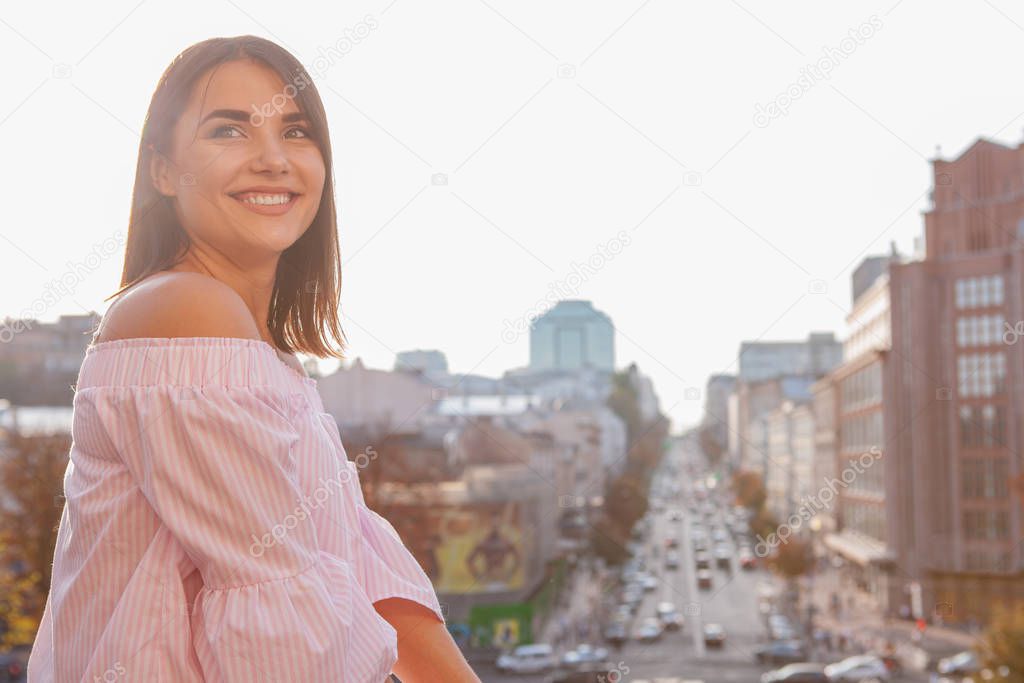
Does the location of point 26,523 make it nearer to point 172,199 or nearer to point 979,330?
point 172,199

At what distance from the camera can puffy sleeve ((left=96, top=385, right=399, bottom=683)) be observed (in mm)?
577

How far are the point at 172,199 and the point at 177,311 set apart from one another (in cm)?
12

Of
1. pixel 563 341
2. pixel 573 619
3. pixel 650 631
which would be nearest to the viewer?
pixel 573 619

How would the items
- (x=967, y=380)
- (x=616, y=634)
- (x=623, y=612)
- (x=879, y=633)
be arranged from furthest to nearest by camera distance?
(x=623, y=612) < (x=967, y=380) < (x=879, y=633) < (x=616, y=634)

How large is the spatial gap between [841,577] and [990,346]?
11621 millimetres

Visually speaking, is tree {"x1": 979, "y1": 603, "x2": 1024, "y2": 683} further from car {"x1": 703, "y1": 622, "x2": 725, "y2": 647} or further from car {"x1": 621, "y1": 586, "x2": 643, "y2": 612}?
car {"x1": 621, "y1": 586, "x2": 643, "y2": 612}

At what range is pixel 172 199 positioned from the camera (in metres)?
0.72

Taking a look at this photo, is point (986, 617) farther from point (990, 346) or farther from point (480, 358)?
point (480, 358)

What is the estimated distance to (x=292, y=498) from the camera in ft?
1.97

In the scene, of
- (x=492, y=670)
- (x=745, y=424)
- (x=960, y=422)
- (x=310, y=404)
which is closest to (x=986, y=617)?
(x=960, y=422)

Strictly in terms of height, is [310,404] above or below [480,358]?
below

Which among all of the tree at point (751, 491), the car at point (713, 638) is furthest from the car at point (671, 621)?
the tree at point (751, 491)

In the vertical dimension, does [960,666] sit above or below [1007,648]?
below

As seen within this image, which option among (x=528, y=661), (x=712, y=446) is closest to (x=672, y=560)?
(x=528, y=661)
